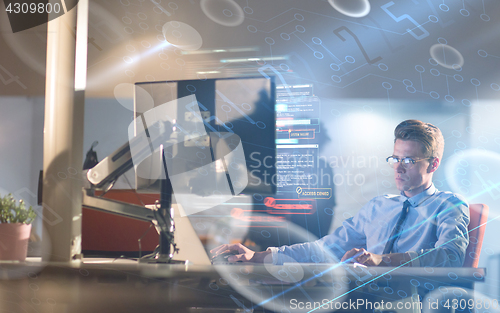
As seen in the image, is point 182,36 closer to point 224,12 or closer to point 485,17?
point 224,12

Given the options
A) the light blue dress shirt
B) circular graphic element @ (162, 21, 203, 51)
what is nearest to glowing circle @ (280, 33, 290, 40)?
circular graphic element @ (162, 21, 203, 51)

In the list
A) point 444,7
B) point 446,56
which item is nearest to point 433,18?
point 444,7

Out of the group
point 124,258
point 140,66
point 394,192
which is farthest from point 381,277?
point 140,66

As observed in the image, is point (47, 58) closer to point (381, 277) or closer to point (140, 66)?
point (140, 66)

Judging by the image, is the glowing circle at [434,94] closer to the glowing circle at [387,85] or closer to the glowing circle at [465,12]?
the glowing circle at [387,85]

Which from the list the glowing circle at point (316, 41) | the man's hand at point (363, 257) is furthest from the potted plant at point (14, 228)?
the glowing circle at point (316, 41)

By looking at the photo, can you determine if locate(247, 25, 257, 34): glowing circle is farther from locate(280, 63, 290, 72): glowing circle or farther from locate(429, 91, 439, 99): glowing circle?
locate(429, 91, 439, 99): glowing circle

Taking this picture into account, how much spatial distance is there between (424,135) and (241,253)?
751 millimetres

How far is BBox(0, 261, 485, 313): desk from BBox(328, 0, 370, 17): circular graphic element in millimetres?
941

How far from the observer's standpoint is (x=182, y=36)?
1277 millimetres

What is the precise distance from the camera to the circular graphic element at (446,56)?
111 cm

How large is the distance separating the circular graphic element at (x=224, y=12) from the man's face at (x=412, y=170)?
0.79 meters

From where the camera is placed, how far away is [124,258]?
3.72 feet

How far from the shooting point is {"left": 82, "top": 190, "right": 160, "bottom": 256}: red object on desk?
1113mm
